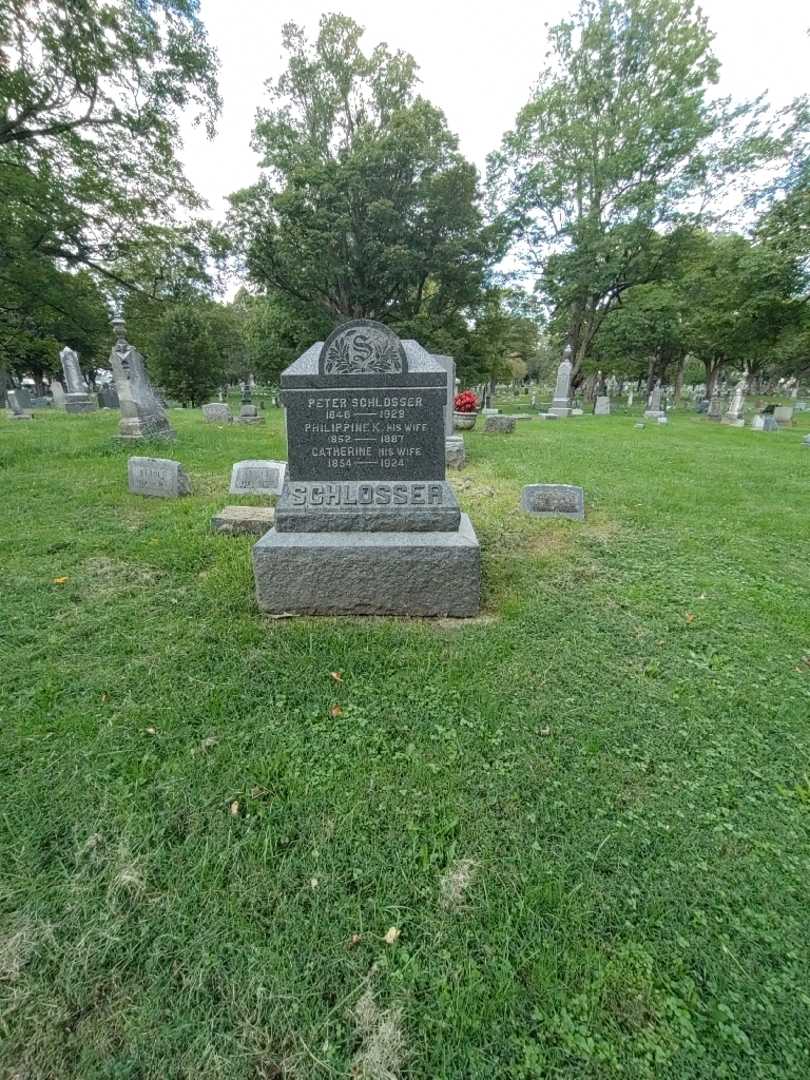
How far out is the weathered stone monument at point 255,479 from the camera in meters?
5.98

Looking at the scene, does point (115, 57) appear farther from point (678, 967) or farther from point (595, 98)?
point (595, 98)

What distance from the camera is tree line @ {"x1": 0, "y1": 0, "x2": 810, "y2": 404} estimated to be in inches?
521

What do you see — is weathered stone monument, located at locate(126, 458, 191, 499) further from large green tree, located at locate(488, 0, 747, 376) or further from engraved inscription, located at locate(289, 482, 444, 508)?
large green tree, located at locate(488, 0, 747, 376)

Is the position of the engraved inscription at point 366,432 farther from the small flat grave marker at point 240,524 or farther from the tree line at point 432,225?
the tree line at point 432,225

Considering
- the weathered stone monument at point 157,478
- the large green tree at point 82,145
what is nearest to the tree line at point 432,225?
the large green tree at point 82,145

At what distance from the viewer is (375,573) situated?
302 centimetres

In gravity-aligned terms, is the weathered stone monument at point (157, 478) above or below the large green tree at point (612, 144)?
below

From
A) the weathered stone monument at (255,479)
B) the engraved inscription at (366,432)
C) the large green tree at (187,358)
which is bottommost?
the weathered stone monument at (255,479)

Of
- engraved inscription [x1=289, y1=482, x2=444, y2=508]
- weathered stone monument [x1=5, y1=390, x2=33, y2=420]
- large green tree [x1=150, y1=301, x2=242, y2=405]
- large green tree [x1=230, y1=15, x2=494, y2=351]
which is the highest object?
large green tree [x1=230, y1=15, x2=494, y2=351]

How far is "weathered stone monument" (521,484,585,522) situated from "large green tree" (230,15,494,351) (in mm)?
17268

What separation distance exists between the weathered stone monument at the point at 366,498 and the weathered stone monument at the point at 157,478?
11.3 ft

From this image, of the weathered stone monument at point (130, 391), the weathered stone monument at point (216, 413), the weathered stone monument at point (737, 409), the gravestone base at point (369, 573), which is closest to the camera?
the gravestone base at point (369, 573)

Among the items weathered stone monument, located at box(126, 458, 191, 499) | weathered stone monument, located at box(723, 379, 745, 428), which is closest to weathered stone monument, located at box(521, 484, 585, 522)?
→ weathered stone monument, located at box(126, 458, 191, 499)

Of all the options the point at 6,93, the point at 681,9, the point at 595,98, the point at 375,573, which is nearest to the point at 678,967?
the point at 375,573
